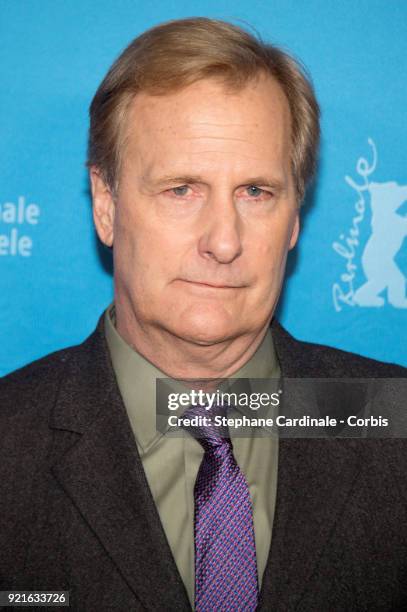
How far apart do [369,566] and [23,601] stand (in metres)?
0.91

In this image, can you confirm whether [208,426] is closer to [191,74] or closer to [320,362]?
[320,362]

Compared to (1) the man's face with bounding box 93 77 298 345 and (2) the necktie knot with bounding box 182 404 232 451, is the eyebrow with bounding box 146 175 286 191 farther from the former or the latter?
(2) the necktie knot with bounding box 182 404 232 451

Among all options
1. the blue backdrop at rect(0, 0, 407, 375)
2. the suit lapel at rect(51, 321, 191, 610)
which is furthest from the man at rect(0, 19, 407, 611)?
the blue backdrop at rect(0, 0, 407, 375)

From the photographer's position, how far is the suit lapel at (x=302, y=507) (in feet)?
6.25

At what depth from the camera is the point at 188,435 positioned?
204cm

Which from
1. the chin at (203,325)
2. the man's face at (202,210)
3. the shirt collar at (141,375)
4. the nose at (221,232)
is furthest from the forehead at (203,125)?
the shirt collar at (141,375)

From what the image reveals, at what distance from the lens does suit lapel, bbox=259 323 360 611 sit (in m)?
1.90

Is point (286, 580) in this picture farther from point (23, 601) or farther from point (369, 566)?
point (23, 601)

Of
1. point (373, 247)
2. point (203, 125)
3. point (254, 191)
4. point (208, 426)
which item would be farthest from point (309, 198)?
point (208, 426)

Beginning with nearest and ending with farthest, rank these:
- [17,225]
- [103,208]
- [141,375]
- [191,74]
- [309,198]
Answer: [191,74] → [141,375] → [103,208] → [17,225] → [309,198]

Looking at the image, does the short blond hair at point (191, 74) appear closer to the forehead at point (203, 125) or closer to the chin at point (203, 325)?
the forehead at point (203, 125)

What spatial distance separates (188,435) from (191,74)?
97 centimetres

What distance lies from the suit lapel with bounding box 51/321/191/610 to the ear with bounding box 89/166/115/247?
40 centimetres

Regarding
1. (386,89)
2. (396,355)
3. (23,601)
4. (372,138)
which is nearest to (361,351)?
(396,355)
